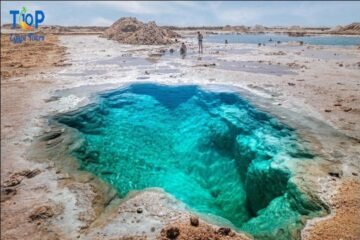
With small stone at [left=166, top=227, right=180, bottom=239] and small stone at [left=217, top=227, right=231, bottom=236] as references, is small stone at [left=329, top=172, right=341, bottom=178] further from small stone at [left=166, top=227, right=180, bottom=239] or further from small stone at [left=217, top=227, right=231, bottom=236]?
small stone at [left=166, top=227, right=180, bottom=239]

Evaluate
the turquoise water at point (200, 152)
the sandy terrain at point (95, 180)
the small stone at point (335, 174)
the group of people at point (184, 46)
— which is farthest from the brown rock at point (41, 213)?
the group of people at point (184, 46)

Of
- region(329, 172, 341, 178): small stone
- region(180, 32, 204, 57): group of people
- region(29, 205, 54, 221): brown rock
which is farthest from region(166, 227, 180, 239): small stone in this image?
region(180, 32, 204, 57): group of people

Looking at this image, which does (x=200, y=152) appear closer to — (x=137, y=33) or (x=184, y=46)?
(x=184, y=46)

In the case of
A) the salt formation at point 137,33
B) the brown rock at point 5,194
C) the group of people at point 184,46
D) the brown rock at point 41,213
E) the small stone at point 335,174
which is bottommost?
the brown rock at point 41,213

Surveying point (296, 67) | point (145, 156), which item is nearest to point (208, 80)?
point (145, 156)

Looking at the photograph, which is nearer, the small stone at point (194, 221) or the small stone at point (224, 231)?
→ the small stone at point (224, 231)

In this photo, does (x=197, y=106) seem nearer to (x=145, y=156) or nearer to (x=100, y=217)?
(x=145, y=156)

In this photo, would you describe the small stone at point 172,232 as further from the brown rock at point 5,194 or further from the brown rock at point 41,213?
the brown rock at point 5,194
